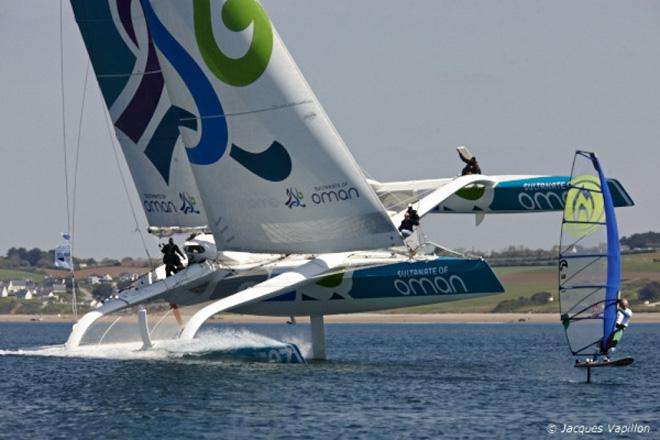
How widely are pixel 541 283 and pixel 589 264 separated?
279 ft

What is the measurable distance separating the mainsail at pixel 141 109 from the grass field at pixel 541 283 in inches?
2557

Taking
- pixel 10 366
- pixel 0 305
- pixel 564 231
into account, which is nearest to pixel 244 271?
pixel 10 366

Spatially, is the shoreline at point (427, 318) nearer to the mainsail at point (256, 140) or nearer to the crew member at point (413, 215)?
the mainsail at point (256, 140)

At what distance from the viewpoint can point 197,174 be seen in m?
35.8

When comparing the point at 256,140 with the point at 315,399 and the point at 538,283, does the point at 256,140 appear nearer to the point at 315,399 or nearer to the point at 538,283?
the point at 315,399

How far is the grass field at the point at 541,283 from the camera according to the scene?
105m

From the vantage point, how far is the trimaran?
→ 3397 centimetres

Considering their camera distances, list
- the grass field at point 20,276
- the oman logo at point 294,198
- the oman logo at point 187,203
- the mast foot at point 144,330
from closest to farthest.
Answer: the mast foot at point 144,330 < the oman logo at point 294,198 < the oman logo at point 187,203 < the grass field at point 20,276

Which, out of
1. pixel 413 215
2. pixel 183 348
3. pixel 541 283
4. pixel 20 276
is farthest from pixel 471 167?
pixel 20 276

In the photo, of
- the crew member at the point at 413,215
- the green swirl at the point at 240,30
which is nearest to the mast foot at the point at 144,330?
the green swirl at the point at 240,30

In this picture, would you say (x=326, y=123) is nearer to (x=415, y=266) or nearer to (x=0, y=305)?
(x=415, y=266)

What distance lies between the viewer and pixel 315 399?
92.9 ft

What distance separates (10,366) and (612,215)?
56.7ft

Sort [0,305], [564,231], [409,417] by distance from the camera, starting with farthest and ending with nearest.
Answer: [0,305]
[564,231]
[409,417]
